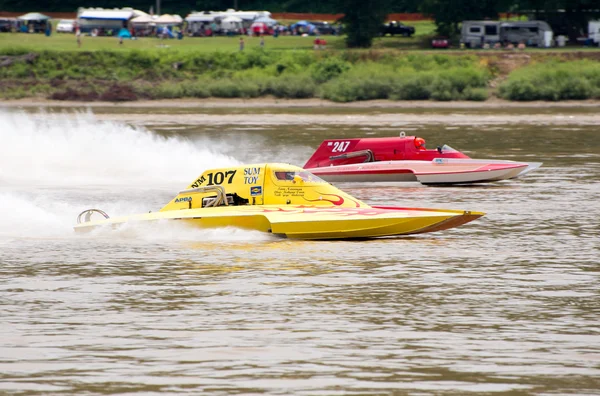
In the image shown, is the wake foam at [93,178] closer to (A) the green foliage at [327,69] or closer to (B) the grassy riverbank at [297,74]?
(B) the grassy riverbank at [297,74]

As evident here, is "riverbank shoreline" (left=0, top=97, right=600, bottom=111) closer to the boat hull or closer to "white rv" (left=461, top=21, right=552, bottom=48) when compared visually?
"white rv" (left=461, top=21, right=552, bottom=48)

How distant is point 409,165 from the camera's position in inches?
1034

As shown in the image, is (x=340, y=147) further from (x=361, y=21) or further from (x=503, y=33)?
(x=503, y=33)

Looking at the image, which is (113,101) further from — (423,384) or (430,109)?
(423,384)

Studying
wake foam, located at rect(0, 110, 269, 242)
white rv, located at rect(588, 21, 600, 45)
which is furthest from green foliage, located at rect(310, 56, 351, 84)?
wake foam, located at rect(0, 110, 269, 242)

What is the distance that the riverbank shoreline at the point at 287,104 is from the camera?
176 ft

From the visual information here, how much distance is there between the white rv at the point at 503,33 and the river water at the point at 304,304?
4180cm

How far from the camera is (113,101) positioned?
5744 centimetres

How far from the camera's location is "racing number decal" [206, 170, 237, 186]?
18.3m

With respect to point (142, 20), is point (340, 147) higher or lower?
lower

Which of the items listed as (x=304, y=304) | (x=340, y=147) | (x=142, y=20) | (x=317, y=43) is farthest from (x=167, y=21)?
(x=304, y=304)

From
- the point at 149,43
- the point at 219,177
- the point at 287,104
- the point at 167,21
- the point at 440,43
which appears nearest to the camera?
the point at 219,177

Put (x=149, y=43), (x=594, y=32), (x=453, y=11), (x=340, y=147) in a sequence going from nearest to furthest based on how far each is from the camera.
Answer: (x=340, y=147), (x=594, y=32), (x=453, y=11), (x=149, y=43)

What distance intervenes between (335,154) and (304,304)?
14.2 meters
